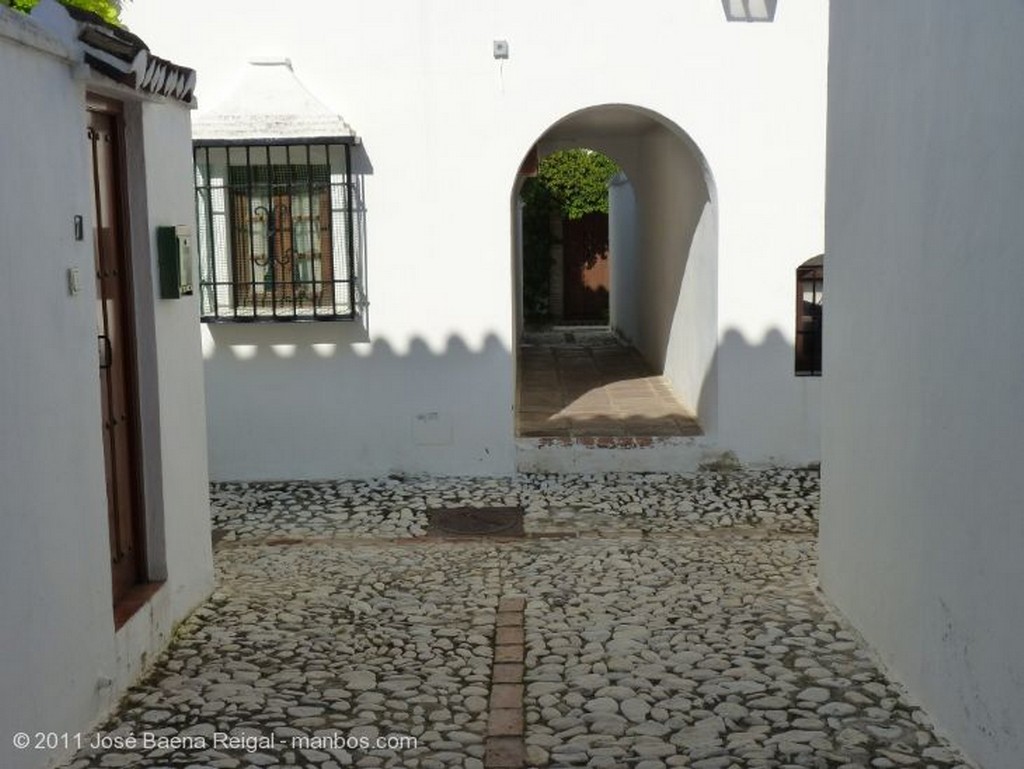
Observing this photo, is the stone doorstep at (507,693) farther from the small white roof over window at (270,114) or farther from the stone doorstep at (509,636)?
the small white roof over window at (270,114)

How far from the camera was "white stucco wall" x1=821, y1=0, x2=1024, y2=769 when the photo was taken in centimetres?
372

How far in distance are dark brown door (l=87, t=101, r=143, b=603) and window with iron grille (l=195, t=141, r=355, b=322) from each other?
365 cm

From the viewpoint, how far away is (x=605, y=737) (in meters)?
4.44

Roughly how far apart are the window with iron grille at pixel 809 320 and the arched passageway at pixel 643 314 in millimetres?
647

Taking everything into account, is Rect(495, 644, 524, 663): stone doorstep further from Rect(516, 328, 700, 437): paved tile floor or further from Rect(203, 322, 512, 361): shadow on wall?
Rect(516, 328, 700, 437): paved tile floor

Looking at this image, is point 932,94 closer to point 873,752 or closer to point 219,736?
point 873,752

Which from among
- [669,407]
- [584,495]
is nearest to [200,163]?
[584,495]

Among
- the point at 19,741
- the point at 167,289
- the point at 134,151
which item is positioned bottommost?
the point at 19,741

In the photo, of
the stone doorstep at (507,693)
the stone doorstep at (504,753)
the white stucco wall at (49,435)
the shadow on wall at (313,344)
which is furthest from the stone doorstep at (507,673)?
the shadow on wall at (313,344)

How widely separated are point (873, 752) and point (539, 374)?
941cm

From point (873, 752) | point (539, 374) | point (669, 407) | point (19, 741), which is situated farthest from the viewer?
point (539, 374)

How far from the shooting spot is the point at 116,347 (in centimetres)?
523

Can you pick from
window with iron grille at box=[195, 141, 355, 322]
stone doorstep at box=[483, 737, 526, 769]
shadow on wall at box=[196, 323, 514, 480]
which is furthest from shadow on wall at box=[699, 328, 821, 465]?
stone doorstep at box=[483, 737, 526, 769]

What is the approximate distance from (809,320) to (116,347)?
18.7 ft
